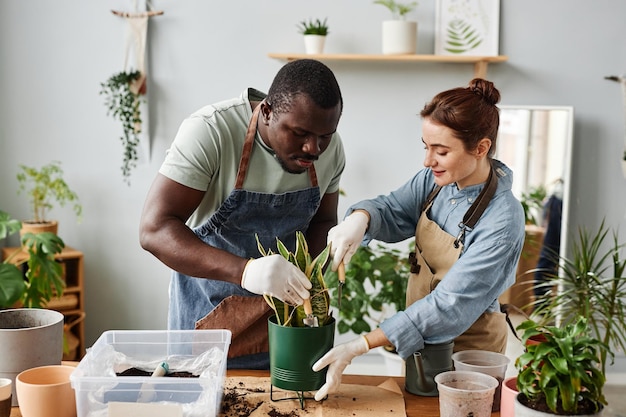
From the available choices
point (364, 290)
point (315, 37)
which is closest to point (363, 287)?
point (364, 290)

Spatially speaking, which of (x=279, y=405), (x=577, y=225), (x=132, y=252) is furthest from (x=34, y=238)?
(x=577, y=225)

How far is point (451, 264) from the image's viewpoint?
1.82 meters

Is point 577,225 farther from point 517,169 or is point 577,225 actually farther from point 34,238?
point 34,238

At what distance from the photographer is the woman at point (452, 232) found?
66.2 inches

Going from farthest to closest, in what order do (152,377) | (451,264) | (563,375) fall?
1. (451,264)
2. (152,377)
3. (563,375)

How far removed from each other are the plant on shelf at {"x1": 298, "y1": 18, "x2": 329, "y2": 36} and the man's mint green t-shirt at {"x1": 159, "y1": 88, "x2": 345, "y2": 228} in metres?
1.81

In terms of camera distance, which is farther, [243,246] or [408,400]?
[243,246]

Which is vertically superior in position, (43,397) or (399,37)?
(399,37)

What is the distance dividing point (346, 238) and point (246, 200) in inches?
12.4

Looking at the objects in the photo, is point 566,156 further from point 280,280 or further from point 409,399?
point 280,280

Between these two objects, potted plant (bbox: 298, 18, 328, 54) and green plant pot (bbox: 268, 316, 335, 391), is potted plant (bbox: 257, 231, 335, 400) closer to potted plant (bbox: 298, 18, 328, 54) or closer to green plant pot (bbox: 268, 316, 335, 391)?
green plant pot (bbox: 268, 316, 335, 391)

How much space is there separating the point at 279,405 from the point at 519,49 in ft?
9.85

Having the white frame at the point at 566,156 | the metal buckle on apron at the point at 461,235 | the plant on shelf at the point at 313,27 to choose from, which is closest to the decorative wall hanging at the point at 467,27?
the white frame at the point at 566,156

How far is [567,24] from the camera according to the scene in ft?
13.2
